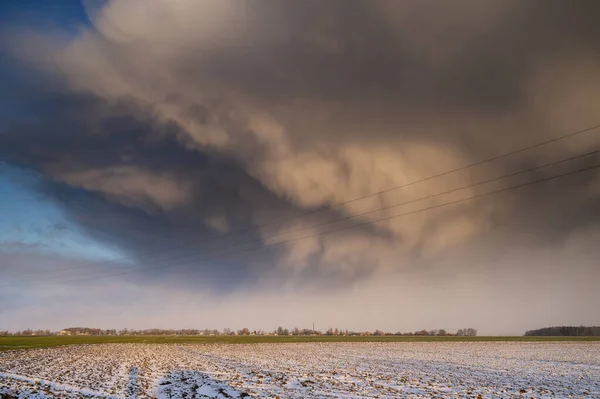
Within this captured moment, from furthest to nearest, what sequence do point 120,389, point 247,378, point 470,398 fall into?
point 247,378 < point 120,389 < point 470,398

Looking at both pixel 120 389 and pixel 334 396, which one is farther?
pixel 120 389

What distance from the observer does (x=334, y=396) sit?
22703 millimetres

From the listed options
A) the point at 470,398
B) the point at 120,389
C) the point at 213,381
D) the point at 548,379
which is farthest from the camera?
the point at 548,379

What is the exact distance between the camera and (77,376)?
3117 cm

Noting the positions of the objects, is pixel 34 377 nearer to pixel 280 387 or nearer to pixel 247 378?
pixel 247 378

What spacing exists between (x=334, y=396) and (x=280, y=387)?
176 inches

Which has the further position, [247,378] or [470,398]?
[247,378]

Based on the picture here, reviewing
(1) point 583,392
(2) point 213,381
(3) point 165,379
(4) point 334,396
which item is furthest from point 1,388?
(1) point 583,392

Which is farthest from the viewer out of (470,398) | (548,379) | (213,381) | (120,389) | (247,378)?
(548,379)

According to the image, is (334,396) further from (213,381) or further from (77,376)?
(77,376)

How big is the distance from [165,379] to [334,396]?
1344cm

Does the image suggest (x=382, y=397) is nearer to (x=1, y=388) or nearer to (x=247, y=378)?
(x=247, y=378)

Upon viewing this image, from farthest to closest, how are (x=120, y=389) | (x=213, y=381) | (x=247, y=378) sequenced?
(x=247, y=378) → (x=213, y=381) → (x=120, y=389)

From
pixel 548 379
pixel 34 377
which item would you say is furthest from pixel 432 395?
pixel 34 377
